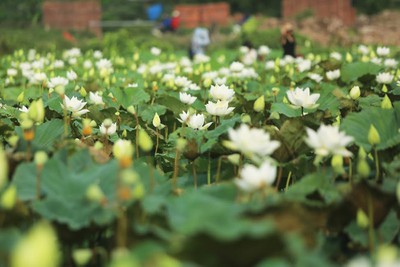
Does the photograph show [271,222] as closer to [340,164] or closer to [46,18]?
[340,164]

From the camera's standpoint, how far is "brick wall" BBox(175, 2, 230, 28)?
29.4 m

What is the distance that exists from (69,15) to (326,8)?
11.3 m

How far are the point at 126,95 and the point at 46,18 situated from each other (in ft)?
85.1

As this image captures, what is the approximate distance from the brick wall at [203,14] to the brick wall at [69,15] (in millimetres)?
4067

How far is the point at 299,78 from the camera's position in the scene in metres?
5.12

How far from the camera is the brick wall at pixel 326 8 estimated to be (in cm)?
2679

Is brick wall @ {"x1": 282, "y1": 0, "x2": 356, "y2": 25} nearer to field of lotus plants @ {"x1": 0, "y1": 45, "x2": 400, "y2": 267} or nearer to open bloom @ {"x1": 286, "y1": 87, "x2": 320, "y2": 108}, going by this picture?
open bloom @ {"x1": 286, "y1": 87, "x2": 320, "y2": 108}

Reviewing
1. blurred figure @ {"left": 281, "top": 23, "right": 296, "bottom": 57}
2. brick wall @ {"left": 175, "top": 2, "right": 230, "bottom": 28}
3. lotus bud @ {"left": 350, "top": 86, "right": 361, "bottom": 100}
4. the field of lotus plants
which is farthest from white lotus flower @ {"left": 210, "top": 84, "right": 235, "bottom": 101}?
brick wall @ {"left": 175, "top": 2, "right": 230, "bottom": 28}

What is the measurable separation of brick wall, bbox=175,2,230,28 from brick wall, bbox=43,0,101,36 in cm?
407

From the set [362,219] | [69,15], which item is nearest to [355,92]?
[362,219]

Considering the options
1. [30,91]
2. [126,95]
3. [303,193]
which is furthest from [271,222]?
[30,91]

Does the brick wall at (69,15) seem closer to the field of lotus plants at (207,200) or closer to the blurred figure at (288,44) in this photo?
the blurred figure at (288,44)

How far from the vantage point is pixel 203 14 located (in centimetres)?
2981

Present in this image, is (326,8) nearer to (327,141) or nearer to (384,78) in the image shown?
(384,78)
